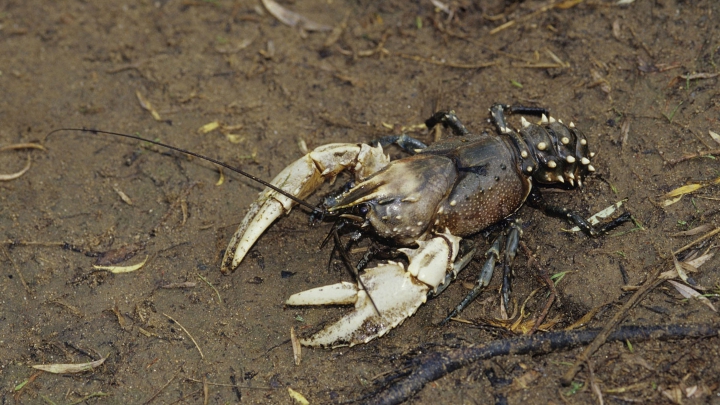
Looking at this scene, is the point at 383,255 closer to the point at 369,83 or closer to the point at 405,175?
the point at 405,175

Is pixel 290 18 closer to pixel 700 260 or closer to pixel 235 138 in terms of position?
pixel 235 138

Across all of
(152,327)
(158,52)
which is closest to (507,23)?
(158,52)

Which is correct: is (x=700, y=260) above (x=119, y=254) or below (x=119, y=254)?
above

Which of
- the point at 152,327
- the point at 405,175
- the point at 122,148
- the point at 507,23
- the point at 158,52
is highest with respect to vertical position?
the point at 507,23

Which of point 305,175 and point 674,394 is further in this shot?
point 305,175

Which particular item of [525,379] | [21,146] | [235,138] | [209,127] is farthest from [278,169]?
[525,379]
